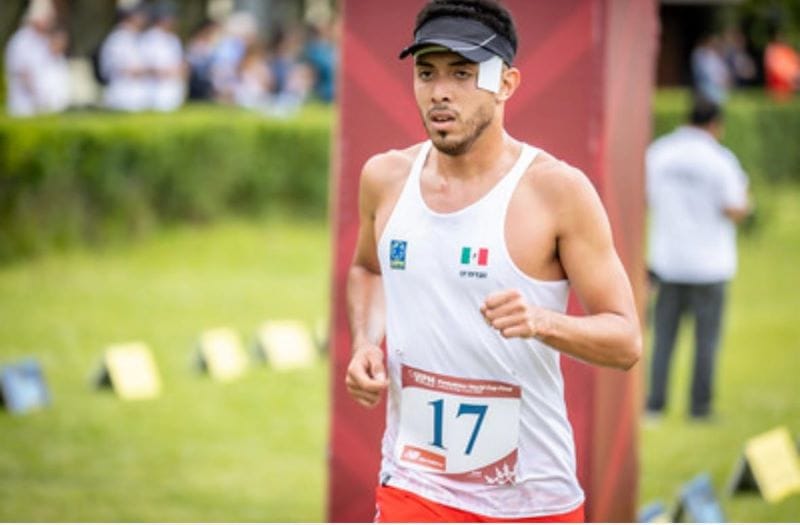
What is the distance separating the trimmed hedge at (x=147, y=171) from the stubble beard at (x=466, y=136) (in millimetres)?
12861

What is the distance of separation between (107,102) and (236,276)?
4.97m

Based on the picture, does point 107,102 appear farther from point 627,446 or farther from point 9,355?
point 627,446

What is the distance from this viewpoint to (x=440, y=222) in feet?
15.9

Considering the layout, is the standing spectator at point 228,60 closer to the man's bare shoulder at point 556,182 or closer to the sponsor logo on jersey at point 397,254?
the sponsor logo on jersey at point 397,254

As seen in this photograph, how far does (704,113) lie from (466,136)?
6.88 metres

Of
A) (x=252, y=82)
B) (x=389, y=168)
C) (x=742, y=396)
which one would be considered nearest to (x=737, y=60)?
(x=252, y=82)

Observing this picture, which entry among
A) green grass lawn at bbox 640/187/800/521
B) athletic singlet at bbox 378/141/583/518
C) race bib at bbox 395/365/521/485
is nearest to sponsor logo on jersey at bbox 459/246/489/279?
athletic singlet at bbox 378/141/583/518

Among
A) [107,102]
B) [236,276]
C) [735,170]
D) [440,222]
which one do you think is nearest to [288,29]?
[107,102]

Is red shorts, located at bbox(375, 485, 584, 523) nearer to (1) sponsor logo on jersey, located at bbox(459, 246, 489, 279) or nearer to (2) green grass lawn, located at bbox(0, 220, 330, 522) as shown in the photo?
(1) sponsor logo on jersey, located at bbox(459, 246, 489, 279)

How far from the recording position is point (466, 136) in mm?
4797

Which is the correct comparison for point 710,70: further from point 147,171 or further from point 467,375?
point 467,375

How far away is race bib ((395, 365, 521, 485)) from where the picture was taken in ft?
16.1

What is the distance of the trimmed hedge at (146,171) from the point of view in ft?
57.5

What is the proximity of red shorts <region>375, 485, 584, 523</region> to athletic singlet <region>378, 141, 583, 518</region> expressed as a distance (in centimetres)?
2
